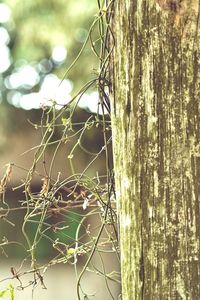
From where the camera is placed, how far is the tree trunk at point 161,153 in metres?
1.33

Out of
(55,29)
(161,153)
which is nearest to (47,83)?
(55,29)

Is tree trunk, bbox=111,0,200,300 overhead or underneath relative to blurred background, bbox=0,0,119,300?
underneath

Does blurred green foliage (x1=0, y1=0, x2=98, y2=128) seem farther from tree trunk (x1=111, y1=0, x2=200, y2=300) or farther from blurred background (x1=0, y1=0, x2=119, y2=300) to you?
tree trunk (x1=111, y1=0, x2=200, y2=300)

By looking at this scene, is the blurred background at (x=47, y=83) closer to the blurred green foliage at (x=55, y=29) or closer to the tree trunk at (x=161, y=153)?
the blurred green foliage at (x=55, y=29)

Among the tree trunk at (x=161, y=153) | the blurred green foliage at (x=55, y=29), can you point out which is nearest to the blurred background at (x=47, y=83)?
the blurred green foliage at (x=55, y=29)

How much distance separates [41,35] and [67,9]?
337 mm

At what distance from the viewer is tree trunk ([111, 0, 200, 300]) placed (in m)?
1.33

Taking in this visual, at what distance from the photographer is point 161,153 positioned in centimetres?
135

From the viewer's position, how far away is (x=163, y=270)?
133 cm

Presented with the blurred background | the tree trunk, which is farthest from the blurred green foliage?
the tree trunk

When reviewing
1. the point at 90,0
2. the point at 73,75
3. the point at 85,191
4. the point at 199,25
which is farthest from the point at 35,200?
the point at 73,75

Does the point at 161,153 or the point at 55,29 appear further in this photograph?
the point at 55,29

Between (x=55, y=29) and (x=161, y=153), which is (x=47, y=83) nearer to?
(x=55, y=29)

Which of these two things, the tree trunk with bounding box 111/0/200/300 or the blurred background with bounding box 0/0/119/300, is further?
the blurred background with bounding box 0/0/119/300
